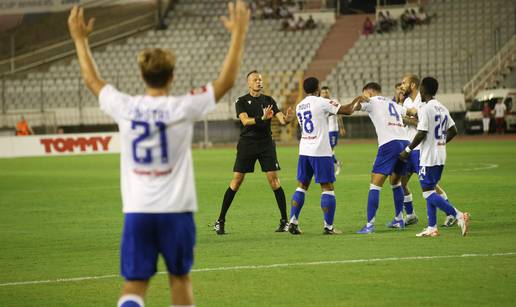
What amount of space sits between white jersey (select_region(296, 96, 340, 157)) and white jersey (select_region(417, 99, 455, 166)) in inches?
56.1

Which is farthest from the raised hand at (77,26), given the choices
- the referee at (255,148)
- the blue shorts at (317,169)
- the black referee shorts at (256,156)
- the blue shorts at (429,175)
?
the black referee shorts at (256,156)

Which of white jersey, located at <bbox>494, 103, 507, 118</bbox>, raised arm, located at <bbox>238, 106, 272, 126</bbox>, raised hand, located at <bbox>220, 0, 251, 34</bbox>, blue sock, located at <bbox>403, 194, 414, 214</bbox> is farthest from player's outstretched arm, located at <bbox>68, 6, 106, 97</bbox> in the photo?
white jersey, located at <bbox>494, 103, 507, 118</bbox>

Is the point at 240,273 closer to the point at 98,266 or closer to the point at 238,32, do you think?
the point at 98,266

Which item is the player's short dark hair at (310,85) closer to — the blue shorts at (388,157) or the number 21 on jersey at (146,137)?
the blue shorts at (388,157)

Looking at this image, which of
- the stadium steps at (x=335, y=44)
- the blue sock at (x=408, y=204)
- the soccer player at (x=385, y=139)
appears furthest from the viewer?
the stadium steps at (x=335, y=44)

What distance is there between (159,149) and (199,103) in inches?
15.5

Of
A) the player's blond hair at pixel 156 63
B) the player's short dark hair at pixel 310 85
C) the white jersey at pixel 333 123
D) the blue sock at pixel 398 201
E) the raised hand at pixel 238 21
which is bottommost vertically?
the blue sock at pixel 398 201

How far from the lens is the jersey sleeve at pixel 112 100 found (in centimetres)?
679

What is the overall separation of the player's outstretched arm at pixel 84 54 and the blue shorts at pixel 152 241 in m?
0.92

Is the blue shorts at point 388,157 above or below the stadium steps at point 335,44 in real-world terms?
below

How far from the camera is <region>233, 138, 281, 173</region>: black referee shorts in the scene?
15352 mm

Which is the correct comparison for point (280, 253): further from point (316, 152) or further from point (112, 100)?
point (112, 100)

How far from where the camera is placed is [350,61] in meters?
52.3

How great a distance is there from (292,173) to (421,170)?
14176 mm
